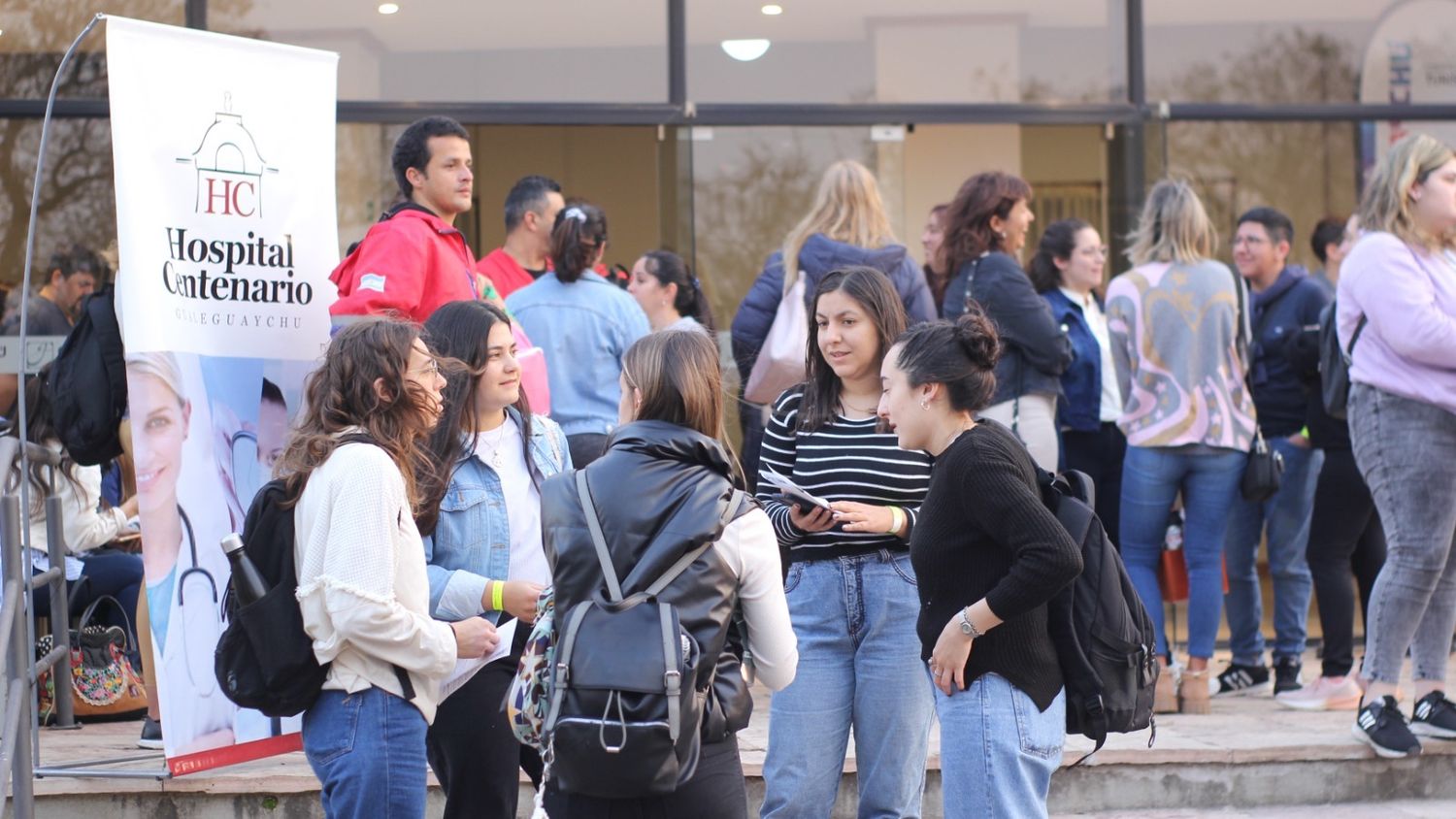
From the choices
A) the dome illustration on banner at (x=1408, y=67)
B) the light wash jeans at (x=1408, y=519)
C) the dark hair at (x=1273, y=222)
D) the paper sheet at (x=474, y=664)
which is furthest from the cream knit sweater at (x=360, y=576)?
the dome illustration on banner at (x=1408, y=67)

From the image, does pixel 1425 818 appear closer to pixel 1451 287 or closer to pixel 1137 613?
pixel 1451 287

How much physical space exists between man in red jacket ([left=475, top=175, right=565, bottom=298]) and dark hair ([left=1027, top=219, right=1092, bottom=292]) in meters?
2.09

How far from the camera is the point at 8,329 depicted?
773 centimetres

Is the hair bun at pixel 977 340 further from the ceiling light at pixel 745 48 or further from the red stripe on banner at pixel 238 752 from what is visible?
the ceiling light at pixel 745 48

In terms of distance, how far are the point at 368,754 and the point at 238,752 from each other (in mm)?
1291

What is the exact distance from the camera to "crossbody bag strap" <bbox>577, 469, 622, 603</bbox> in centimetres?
321

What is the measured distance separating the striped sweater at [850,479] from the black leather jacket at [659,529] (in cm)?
98

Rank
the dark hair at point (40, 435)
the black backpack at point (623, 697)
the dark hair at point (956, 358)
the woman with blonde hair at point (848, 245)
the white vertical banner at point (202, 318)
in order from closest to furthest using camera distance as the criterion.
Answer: the black backpack at point (623, 697), the dark hair at point (956, 358), the white vertical banner at point (202, 318), the woman with blonde hair at point (848, 245), the dark hair at point (40, 435)

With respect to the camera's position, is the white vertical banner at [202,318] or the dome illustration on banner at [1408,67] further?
the dome illustration on banner at [1408,67]

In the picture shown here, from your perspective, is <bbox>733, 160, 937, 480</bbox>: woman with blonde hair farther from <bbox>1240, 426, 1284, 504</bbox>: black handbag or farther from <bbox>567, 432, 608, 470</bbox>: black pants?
<bbox>1240, 426, 1284, 504</bbox>: black handbag

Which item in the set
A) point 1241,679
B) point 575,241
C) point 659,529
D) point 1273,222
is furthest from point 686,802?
point 1273,222

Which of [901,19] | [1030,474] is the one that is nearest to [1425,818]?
[1030,474]

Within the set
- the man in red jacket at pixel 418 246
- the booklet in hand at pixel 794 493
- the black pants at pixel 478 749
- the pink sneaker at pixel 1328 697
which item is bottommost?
the pink sneaker at pixel 1328 697

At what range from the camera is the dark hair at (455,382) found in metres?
4.00
